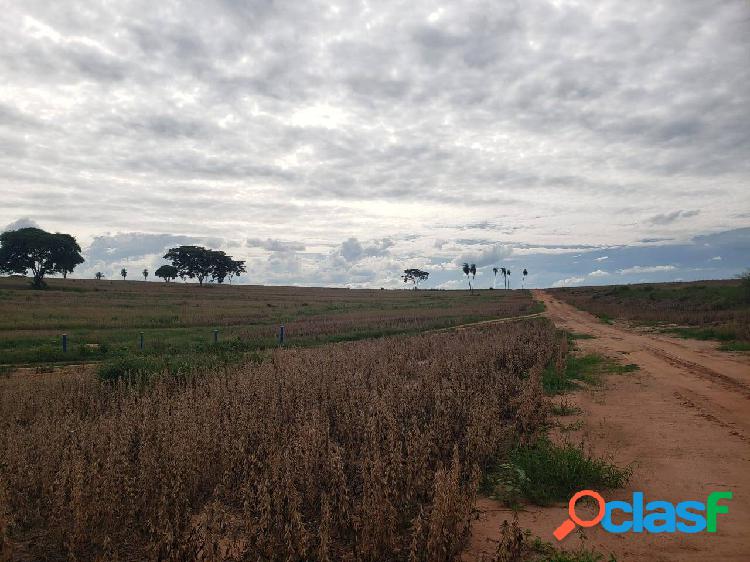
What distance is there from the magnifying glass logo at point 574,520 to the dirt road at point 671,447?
0.08 metres

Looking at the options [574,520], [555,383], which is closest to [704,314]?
[555,383]

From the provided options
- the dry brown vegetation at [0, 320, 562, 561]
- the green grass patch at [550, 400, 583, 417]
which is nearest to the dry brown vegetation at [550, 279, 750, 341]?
the green grass patch at [550, 400, 583, 417]

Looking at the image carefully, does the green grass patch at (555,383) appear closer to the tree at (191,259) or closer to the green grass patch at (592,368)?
the green grass patch at (592,368)

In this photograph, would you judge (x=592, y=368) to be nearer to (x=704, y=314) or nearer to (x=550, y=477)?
(x=550, y=477)

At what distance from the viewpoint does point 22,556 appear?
193 inches

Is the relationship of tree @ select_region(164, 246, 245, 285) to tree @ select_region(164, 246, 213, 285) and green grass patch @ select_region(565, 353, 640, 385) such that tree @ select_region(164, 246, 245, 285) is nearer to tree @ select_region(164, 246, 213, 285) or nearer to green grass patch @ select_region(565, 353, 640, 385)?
tree @ select_region(164, 246, 213, 285)

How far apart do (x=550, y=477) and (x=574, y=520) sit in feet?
3.07

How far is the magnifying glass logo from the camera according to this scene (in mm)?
5258

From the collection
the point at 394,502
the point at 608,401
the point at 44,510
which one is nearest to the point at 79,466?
the point at 44,510

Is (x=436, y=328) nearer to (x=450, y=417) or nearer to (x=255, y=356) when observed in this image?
(x=255, y=356)

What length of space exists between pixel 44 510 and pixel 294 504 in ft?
11.2

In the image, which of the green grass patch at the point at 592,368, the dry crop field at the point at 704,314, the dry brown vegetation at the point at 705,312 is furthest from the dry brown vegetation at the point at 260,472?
the dry brown vegetation at the point at 705,312

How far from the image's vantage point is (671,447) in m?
7.68

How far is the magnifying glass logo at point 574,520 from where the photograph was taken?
526 cm
